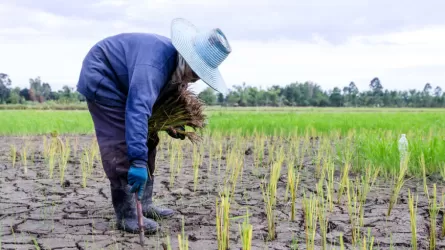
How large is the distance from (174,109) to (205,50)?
571mm

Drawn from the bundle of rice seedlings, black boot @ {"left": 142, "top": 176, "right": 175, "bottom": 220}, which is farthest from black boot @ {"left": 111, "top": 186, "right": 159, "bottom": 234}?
the bundle of rice seedlings

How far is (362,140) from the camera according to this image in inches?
205

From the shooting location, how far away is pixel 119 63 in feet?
9.50

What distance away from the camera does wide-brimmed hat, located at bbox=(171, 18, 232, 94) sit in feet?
8.62

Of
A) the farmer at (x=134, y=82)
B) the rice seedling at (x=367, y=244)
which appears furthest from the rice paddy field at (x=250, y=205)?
the farmer at (x=134, y=82)

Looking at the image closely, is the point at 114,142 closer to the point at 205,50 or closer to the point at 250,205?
the point at 205,50

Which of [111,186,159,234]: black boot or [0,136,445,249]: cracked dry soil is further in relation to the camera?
[111,186,159,234]: black boot

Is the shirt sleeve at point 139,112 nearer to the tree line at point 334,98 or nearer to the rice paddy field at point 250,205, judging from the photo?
the rice paddy field at point 250,205

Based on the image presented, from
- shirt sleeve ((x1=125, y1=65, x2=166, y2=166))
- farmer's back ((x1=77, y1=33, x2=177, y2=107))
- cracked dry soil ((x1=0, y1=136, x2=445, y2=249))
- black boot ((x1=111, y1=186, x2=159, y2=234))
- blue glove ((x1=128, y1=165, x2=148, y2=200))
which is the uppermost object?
farmer's back ((x1=77, y1=33, x2=177, y2=107))

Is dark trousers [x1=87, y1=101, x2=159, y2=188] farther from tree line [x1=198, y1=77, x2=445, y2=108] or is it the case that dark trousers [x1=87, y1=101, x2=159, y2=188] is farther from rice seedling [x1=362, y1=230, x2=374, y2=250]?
tree line [x1=198, y1=77, x2=445, y2=108]

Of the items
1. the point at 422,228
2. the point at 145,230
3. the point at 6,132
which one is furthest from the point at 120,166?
the point at 6,132

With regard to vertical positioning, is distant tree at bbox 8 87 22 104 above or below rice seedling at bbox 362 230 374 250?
above

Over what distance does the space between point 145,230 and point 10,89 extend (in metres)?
39.8

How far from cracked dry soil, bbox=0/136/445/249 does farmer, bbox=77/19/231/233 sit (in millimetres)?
220
